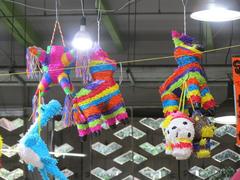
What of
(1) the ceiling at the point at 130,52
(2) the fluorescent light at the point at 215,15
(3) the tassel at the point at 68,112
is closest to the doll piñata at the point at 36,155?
(3) the tassel at the point at 68,112

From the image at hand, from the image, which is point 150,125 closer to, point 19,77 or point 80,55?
point 19,77

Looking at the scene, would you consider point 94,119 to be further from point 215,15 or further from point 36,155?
point 215,15

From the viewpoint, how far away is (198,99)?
115 inches

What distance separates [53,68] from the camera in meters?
3.00

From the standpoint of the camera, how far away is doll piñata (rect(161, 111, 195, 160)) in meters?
2.79

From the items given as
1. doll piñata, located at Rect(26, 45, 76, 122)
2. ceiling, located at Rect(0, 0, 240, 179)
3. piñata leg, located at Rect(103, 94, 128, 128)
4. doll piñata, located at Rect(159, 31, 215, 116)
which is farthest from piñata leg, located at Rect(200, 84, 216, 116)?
ceiling, located at Rect(0, 0, 240, 179)

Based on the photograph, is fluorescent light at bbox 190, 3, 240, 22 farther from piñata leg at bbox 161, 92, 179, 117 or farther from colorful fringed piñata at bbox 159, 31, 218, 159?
piñata leg at bbox 161, 92, 179, 117

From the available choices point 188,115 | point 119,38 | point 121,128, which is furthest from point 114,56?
point 188,115

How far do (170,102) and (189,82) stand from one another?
6.5 inches

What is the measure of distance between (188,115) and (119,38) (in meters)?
4.74

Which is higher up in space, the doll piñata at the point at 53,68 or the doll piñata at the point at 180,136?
the doll piñata at the point at 53,68

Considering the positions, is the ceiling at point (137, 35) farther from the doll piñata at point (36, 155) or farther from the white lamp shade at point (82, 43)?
the doll piñata at point (36, 155)

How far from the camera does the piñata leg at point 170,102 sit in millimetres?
3020

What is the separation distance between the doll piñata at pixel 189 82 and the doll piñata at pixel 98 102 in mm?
280
